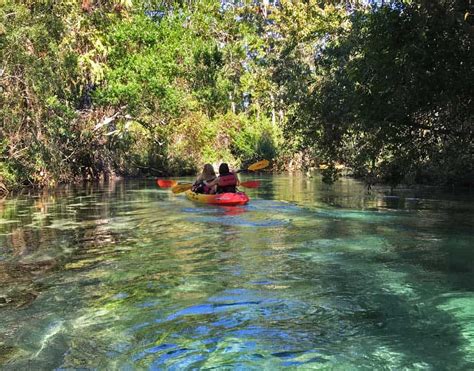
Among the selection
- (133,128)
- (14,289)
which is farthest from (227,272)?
(133,128)

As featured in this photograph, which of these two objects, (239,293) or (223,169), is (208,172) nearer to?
(223,169)

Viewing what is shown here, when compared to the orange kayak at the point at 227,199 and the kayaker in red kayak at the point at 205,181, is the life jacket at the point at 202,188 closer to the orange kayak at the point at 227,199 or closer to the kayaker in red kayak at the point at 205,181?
the kayaker in red kayak at the point at 205,181

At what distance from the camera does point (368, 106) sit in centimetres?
1019

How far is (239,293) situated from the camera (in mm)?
5859

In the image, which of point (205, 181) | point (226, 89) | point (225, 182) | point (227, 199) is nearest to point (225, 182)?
point (225, 182)

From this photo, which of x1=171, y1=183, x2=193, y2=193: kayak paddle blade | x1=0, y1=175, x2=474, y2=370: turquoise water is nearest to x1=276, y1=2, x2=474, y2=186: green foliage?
x1=0, y1=175, x2=474, y2=370: turquoise water

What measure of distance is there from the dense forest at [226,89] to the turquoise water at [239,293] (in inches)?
92.1

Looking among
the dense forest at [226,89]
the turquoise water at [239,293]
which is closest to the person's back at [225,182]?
the dense forest at [226,89]

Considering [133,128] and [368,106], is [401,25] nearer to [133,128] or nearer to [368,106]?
[368,106]

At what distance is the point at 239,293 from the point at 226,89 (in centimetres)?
2989

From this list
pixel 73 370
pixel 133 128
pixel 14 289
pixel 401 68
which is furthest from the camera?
pixel 133 128

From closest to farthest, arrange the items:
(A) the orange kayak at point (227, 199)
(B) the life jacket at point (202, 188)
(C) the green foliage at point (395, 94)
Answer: (C) the green foliage at point (395, 94) → (A) the orange kayak at point (227, 199) → (B) the life jacket at point (202, 188)

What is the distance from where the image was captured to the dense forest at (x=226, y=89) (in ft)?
30.8

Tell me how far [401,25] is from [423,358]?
6717 millimetres
